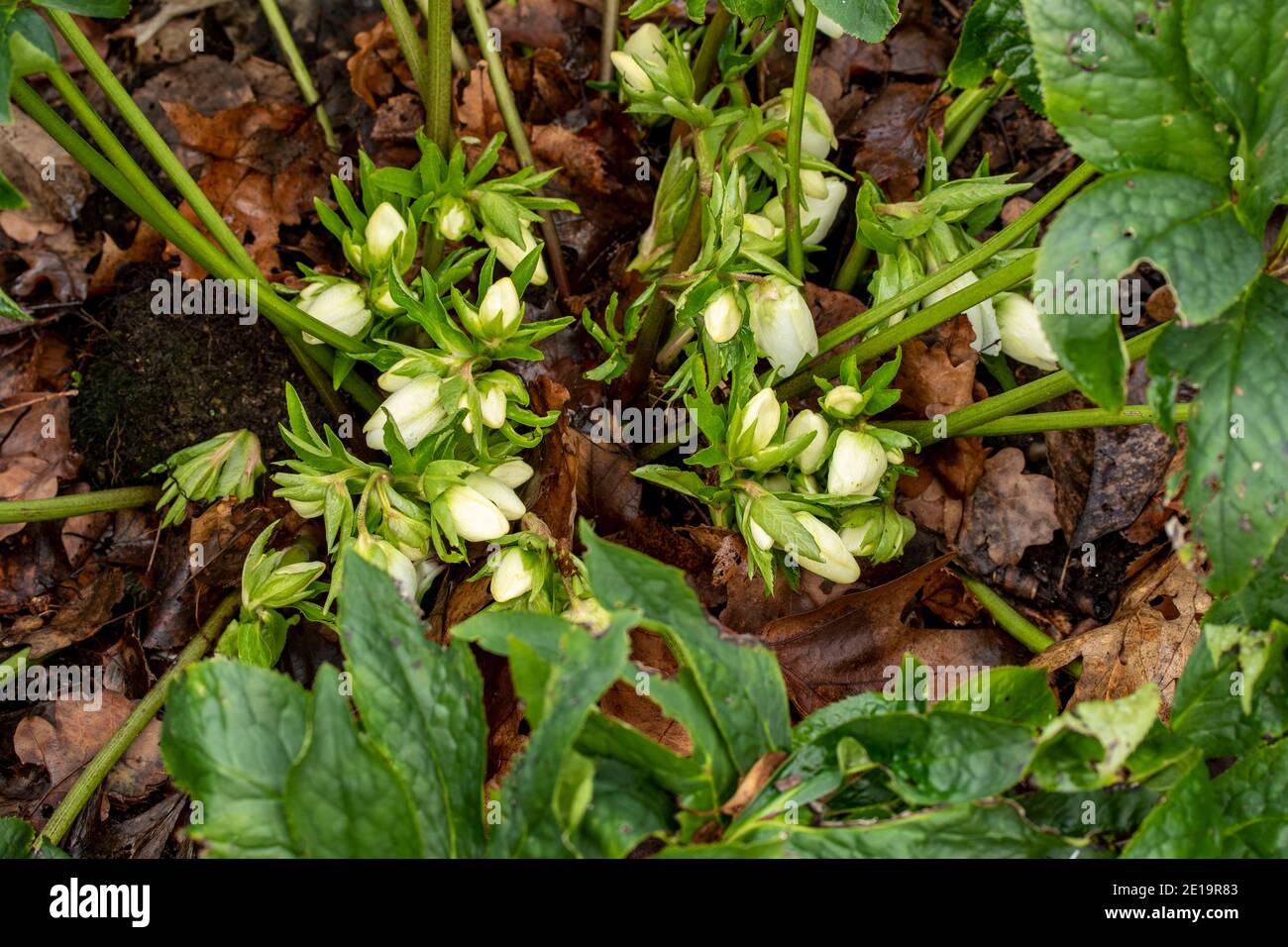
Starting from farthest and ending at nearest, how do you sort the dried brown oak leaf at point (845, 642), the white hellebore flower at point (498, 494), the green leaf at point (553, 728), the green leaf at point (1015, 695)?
1. the dried brown oak leaf at point (845, 642)
2. the white hellebore flower at point (498, 494)
3. the green leaf at point (1015, 695)
4. the green leaf at point (553, 728)

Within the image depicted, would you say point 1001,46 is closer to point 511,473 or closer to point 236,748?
point 511,473

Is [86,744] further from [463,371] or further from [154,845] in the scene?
[463,371]

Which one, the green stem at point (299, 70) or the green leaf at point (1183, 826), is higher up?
the green stem at point (299, 70)

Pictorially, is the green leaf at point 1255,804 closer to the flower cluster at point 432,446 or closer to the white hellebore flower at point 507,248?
the flower cluster at point 432,446

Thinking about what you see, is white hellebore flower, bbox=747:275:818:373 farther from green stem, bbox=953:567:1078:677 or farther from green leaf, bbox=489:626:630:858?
green leaf, bbox=489:626:630:858

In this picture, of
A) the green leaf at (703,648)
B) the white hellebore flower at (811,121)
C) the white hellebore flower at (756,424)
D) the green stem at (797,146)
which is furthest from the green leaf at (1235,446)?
the white hellebore flower at (811,121)
